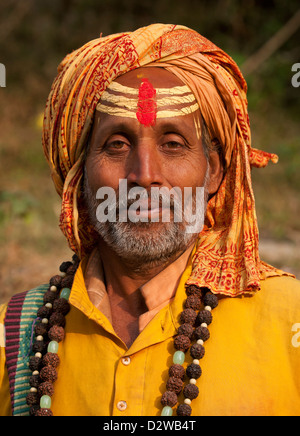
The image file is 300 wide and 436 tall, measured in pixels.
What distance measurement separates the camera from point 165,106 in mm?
2920

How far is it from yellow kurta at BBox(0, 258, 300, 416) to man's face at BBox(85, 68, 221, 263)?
0.86 feet

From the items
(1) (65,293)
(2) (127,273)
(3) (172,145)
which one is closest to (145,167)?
(3) (172,145)

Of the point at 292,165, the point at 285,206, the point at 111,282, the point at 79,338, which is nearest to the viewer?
the point at 79,338

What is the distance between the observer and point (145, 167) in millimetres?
2824

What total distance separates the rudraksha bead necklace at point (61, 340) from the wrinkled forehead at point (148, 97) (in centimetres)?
81

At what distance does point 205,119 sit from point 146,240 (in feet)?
2.18

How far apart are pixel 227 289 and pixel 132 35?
4.15 ft

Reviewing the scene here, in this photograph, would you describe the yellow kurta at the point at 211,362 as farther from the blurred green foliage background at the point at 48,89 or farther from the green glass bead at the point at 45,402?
the blurred green foliage background at the point at 48,89

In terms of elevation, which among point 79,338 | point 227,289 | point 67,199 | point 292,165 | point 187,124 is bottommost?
point 79,338

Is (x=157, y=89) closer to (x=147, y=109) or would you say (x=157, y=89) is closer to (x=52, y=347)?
(x=147, y=109)

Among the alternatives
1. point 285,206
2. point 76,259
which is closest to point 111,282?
point 76,259

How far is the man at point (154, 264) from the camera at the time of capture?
8.70 ft

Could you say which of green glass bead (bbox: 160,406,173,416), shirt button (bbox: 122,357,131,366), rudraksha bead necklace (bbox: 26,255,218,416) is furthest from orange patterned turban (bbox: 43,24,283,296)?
green glass bead (bbox: 160,406,173,416)

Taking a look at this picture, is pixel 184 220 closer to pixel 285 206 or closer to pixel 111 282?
pixel 111 282
